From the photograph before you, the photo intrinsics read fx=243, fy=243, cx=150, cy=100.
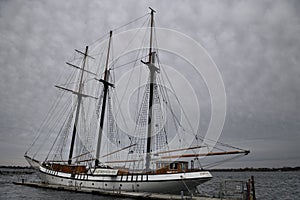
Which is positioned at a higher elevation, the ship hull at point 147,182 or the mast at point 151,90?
the mast at point 151,90

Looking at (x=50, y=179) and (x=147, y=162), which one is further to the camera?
(x=50, y=179)

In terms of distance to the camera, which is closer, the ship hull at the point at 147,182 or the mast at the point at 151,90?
the ship hull at the point at 147,182

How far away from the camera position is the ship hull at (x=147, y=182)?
85.4 feet

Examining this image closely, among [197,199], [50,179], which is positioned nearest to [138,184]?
[197,199]

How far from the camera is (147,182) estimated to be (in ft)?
90.4

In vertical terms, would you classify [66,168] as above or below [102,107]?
below

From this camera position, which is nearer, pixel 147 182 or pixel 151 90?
pixel 147 182

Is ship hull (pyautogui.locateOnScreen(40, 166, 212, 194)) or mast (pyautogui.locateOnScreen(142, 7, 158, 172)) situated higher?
mast (pyautogui.locateOnScreen(142, 7, 158, 172))

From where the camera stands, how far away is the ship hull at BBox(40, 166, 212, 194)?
26.0 meters

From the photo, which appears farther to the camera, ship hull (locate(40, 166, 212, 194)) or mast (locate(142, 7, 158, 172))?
mast (locate(142, 7, 158, 172))

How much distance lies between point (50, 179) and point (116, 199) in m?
21.9

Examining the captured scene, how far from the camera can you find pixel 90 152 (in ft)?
139

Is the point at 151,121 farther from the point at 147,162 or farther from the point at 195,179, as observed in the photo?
the point at 195,179

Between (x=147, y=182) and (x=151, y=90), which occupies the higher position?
(x=151, y=90)
